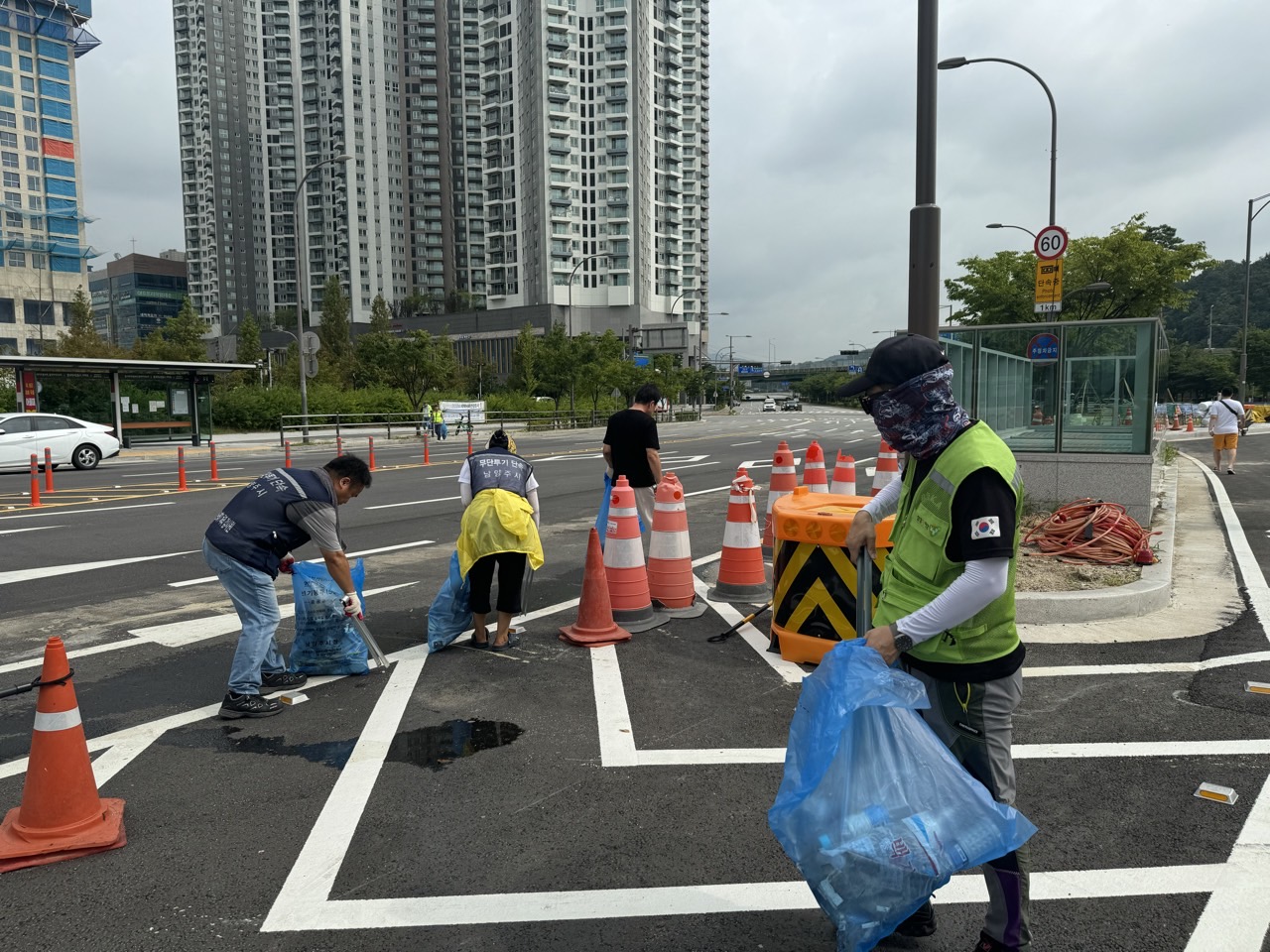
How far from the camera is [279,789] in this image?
154 inches

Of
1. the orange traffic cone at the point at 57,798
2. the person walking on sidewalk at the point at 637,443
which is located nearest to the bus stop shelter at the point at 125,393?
the person walking on sidewalk at the point at 637,443

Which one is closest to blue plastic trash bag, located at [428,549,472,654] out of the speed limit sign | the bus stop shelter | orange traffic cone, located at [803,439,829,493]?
orange traffic cone, located at [803,439,829,493]

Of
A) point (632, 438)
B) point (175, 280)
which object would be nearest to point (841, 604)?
point (632, 438)

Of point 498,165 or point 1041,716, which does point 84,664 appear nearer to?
point 1041,716

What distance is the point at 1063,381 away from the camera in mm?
11148

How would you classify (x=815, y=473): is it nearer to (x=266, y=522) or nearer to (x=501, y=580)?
(x=501, y=580)

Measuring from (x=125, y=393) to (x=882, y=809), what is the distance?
32440mm

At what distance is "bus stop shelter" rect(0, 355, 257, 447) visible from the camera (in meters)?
26.5

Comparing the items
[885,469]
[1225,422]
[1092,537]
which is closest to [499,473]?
[1092,537]

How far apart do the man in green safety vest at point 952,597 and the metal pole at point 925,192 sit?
574 centimetres

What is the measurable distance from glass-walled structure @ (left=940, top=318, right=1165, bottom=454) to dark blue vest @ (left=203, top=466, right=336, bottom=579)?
8534mm

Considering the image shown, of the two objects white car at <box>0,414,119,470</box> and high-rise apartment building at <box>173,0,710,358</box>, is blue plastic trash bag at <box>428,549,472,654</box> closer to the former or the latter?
white car at <box>0,414,119,470</box>

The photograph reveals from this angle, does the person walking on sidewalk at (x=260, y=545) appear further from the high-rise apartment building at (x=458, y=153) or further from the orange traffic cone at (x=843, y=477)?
the high-rise apartment building at (x=458, y=153)

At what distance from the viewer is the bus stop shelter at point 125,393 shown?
26531 millimetres
